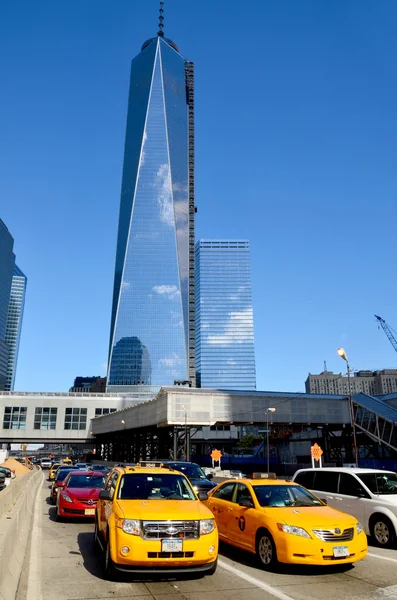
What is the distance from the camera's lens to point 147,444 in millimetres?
75938

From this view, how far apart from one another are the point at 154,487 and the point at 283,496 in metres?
2.72

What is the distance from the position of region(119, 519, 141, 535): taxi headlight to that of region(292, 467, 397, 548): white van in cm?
679

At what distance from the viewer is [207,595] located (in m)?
6.72

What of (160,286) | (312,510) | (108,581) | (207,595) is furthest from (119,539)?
(160,286)

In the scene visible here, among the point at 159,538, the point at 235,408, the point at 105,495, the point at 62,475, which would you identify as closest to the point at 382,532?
the point at 159,538

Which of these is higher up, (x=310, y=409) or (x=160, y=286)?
(x=160, y=286)

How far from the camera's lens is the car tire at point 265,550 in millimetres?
8156

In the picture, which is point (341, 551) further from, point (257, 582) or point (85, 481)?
point (85, 481)

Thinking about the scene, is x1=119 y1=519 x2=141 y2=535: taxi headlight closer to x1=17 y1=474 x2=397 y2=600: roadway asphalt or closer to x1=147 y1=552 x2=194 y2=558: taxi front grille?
x1=147 y1=552 x2=194 y2=558: taxi front grille

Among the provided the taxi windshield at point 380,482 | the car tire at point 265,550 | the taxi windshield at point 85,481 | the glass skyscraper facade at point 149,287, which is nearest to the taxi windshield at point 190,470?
the taxi windshield at point 85,481

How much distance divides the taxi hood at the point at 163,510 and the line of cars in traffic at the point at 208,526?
0.05 feet

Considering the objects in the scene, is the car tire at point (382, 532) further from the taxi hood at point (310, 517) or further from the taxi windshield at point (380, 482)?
the taxi hood at point (310, 517)

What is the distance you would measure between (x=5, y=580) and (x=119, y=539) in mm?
1727

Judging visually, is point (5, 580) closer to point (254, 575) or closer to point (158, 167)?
point (254, 575)
